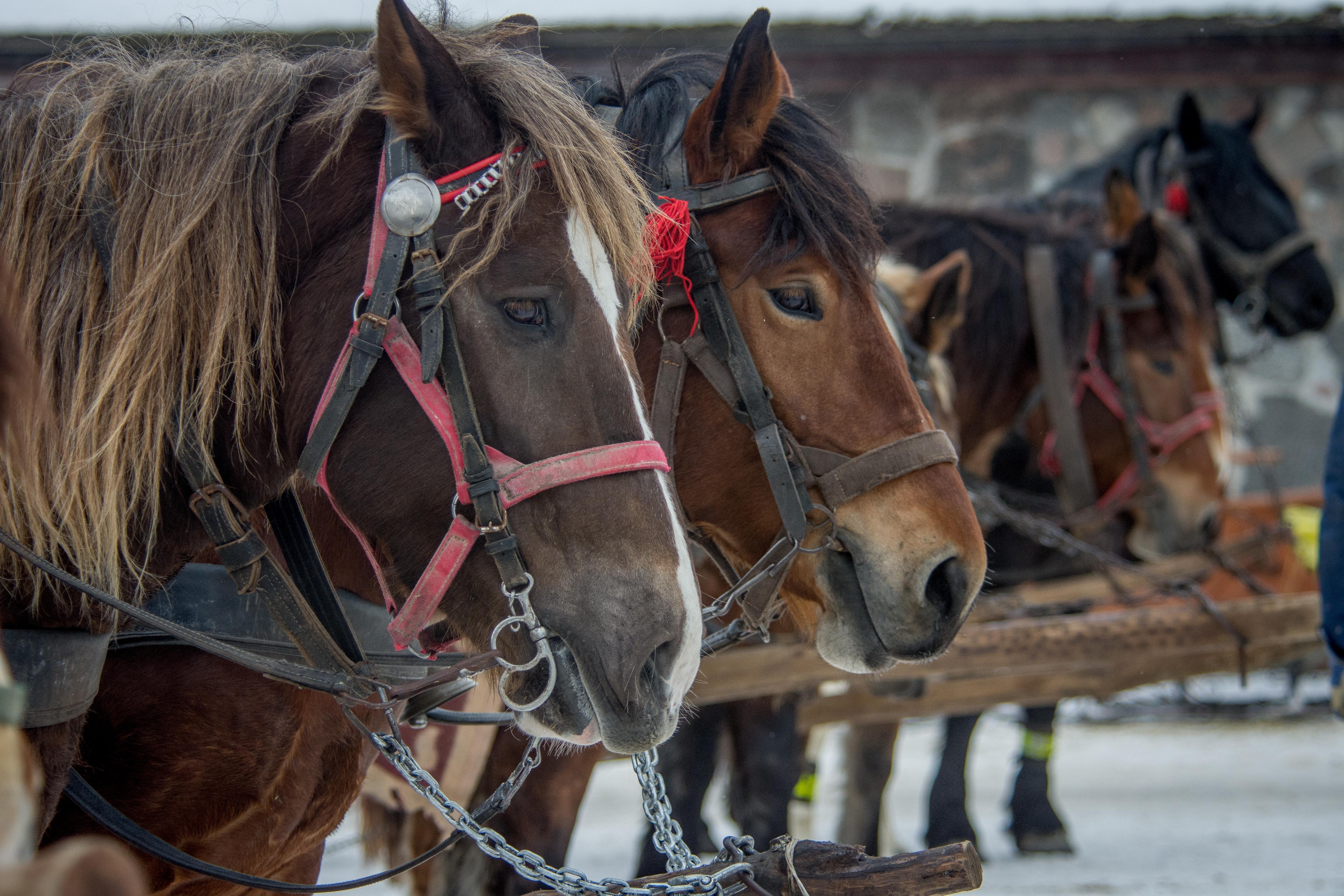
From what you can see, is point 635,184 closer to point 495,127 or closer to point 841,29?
point 495,127

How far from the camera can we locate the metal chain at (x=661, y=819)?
1.71 meters

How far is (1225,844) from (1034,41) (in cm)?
451

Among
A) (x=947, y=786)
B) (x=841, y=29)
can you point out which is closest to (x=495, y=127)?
(x=947, y=786)

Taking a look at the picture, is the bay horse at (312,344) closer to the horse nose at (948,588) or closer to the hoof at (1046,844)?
the horse nose at (948,588)

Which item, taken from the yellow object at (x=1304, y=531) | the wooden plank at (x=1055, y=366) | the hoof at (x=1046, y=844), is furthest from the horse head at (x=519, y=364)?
the yellow object at (x=1304, y=531)

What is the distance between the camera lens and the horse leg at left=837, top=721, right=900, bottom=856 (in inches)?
151

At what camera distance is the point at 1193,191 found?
4.95 meters

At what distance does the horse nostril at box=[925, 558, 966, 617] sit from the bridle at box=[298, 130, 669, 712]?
2.69ft

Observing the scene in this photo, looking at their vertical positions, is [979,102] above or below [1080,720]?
above

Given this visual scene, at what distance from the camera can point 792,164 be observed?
78.7 inches

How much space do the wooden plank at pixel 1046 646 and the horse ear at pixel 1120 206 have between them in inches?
62.0

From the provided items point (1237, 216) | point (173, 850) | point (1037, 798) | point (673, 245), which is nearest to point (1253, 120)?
point (1237, 216)

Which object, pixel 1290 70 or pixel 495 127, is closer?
pixel 495 127

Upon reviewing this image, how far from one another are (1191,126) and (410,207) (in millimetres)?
4673
